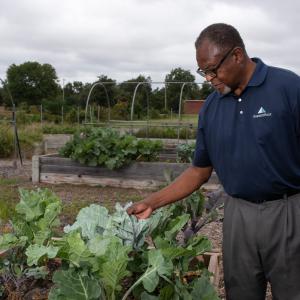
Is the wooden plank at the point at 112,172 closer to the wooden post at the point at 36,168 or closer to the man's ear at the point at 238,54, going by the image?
the wooden post at the point at 36,168

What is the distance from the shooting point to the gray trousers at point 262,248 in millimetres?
2047

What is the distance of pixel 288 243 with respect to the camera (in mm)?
2053

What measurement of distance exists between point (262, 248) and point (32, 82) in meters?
57.3

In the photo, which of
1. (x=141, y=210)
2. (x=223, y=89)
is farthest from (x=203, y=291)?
(x=223, y=89)

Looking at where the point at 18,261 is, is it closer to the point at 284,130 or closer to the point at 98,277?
the point at 98,277

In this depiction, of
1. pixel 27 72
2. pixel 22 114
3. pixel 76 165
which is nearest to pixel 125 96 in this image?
pixel 22 114

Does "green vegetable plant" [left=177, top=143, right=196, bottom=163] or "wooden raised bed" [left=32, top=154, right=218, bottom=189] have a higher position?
"green vegetable plant" [left=177, top=143, right=196, bottom=163]

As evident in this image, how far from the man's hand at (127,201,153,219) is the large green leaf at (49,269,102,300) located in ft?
1.45

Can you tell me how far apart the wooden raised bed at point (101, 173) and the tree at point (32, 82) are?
47929 millimetres

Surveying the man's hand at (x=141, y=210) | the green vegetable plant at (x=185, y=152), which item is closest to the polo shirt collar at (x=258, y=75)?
the man's hand at (x=141, y=210)

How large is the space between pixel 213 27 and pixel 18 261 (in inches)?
61.3

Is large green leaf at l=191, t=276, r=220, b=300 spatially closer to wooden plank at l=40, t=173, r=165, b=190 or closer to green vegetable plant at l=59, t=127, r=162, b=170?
wooden plank at l=40, t=173, r=165, b=190

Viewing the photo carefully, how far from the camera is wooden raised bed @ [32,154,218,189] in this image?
24.7ft

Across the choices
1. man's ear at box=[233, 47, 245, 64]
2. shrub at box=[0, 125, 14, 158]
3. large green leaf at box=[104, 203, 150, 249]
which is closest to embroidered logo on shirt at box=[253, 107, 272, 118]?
man's ear at box=[233, 47, 245, 64]
